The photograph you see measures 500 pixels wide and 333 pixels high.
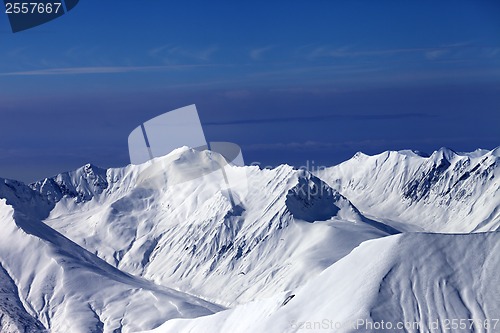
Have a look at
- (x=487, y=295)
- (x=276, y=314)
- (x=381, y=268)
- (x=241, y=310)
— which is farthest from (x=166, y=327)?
(x=487, y=295)

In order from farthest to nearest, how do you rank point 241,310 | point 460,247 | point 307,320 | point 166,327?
point 166,327 → point 241,310 → point 460,247 → point 307,320

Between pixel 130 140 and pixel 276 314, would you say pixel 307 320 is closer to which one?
pixel 276 314

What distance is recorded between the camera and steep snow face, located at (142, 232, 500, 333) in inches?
4028

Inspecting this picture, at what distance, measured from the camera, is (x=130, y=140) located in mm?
107938

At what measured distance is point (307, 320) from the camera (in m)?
108

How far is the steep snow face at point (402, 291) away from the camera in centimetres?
10231

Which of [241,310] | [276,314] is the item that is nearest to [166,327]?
[241,310]

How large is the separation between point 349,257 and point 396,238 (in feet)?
22.3

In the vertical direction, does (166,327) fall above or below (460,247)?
below

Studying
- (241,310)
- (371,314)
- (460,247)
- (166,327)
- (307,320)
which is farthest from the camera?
(166,327)

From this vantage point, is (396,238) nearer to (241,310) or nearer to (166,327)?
(241,310)

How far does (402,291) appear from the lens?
352 feet

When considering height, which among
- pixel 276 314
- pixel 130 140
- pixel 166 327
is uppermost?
pixel 130 140

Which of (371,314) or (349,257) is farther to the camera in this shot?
(349,257)
